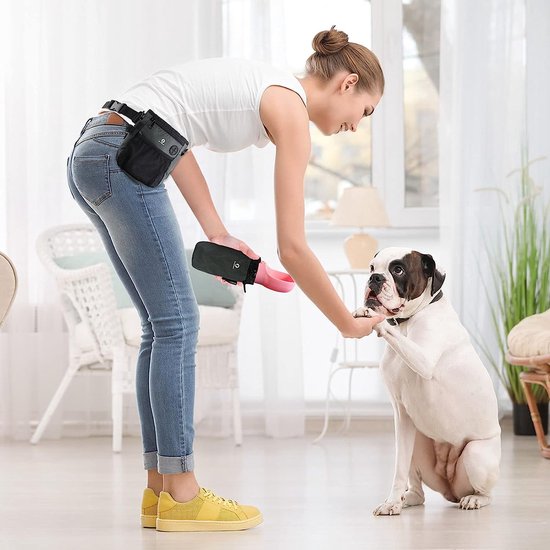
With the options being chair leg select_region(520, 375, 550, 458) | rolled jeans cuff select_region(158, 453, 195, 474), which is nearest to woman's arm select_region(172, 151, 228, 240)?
rolled jeans cuff select_region(158, 453, 195, 474)

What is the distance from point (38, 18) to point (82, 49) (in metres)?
0.23

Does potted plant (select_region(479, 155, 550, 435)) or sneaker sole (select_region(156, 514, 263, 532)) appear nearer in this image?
sneaker sole (select_region(156, 514, 263, 532))

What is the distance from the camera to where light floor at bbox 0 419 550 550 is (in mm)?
2012

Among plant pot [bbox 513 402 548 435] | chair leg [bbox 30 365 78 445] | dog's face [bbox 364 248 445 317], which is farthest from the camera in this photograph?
plant pot [bbox 513 402 548 435]

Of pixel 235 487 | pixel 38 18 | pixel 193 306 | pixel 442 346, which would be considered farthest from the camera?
pixel 38 18

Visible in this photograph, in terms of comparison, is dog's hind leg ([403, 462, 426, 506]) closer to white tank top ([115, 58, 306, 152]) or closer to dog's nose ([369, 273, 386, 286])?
dog's nose ([369, 273, 386, 286])

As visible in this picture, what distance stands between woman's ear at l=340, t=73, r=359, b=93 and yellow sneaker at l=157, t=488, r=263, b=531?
914mm

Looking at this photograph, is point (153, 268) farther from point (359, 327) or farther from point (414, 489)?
point (414, 489)

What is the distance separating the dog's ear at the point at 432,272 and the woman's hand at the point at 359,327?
0.27 m

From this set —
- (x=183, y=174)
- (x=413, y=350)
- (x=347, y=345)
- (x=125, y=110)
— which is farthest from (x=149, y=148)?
(x=347, y=345)

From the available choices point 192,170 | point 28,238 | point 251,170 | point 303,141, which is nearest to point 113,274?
point 28,238

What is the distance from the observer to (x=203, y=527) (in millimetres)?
2059

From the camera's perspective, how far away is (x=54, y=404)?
3.82 meters

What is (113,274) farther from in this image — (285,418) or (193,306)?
(193,306)
